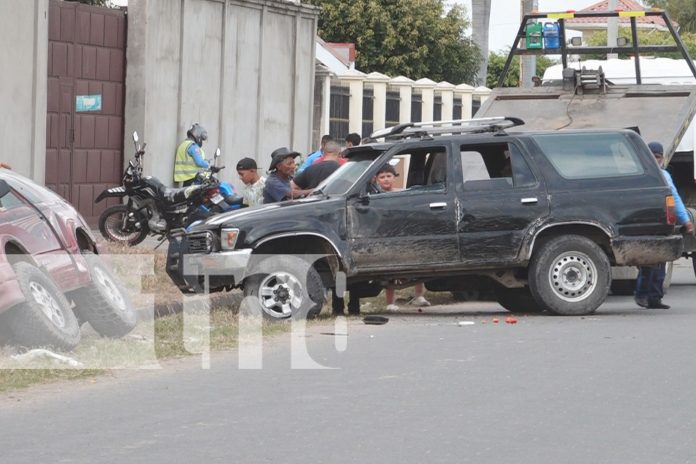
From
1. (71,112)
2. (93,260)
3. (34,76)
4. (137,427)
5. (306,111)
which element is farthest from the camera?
(306,111)

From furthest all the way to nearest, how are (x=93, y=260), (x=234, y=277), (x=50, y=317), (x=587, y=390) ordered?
1. (x=234, y=277)
2. (x=93, y=260)
3. (x=50, y=317)
4. (x=587, y=390)

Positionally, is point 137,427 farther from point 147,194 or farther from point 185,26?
point 185,26

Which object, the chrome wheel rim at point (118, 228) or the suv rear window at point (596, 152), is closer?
the suv rear window at point (596, 152)

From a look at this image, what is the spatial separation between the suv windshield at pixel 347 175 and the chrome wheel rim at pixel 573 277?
2.07 metres

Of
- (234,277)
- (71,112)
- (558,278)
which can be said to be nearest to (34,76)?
(71,112)

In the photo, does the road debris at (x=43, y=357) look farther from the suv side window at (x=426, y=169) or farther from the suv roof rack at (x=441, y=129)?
the suv roof rack at (x=441, y=129)

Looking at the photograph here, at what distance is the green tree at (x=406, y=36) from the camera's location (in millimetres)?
50062

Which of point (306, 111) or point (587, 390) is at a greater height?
point (306, 111)

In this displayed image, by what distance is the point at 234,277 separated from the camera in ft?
45.3

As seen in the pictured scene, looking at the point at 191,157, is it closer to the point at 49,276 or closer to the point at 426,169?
the point at 426,169

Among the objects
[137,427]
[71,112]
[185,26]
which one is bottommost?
[137,427]

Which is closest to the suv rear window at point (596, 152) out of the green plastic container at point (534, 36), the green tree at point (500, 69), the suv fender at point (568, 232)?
the suv fender at point (568, 232)

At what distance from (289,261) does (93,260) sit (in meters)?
2.11

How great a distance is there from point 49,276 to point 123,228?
8216mm
